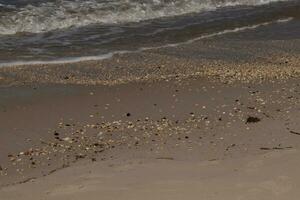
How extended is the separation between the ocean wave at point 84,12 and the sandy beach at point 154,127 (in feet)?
11.0

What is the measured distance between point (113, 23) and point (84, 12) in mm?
821

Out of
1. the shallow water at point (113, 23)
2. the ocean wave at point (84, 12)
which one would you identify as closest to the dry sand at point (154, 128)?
the shallow water at point (113, 23)

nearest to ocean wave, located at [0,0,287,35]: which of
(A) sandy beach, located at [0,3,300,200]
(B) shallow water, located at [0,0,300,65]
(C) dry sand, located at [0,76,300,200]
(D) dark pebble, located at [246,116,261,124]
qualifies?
(B) shallow water, located at [0,0,300,65]

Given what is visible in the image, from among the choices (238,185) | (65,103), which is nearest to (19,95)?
(65,103)

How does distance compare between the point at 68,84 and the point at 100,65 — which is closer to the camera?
the point at 68,84

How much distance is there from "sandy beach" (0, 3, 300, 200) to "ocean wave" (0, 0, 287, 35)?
3.35 meters

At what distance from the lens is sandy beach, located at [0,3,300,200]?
4707 mm

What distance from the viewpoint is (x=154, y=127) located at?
640 cm

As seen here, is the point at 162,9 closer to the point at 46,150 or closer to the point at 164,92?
the point at 164,92

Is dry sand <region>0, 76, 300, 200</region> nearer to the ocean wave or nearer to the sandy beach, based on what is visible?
the sandy beach

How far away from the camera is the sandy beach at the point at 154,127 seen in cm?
471

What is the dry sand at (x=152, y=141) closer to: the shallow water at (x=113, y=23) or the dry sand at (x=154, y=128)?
the dry sand at (x=154, y=128)

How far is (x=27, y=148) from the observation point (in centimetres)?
590

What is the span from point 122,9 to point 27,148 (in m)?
8.49
